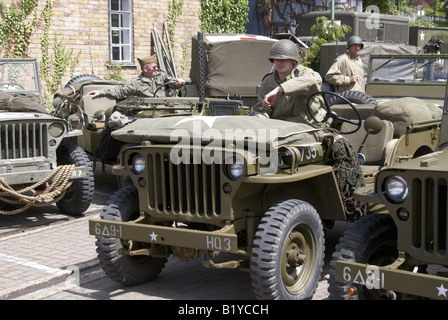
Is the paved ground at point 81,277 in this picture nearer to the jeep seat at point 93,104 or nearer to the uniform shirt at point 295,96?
the uniform shirt at point 295,96

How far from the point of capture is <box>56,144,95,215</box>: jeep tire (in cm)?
765

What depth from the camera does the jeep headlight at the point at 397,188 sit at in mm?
3713

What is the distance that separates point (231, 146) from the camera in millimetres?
4578

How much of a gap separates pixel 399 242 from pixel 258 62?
9.20m

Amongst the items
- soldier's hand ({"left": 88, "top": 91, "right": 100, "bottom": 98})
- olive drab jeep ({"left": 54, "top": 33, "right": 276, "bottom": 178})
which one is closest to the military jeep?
olive drab jeep ({"left": 54, "top": 33, "right": 276, "bottom": 178})

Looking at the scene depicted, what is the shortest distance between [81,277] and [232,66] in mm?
7504

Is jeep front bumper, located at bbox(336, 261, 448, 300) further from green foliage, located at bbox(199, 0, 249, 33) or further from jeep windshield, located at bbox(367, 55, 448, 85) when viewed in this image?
green foliage, located at bbox(199, 0, 249, 33)

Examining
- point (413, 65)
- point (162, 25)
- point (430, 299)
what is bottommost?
point (430, 299)

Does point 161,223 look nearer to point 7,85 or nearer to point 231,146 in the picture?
point 231,146

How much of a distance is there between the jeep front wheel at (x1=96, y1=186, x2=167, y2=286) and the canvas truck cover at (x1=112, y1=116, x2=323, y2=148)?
455 mm

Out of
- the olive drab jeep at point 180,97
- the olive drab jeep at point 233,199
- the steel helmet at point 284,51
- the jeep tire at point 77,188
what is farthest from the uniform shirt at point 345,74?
the olive drab jeep at point 233,199

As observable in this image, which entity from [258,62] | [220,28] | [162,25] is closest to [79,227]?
[258,62]
